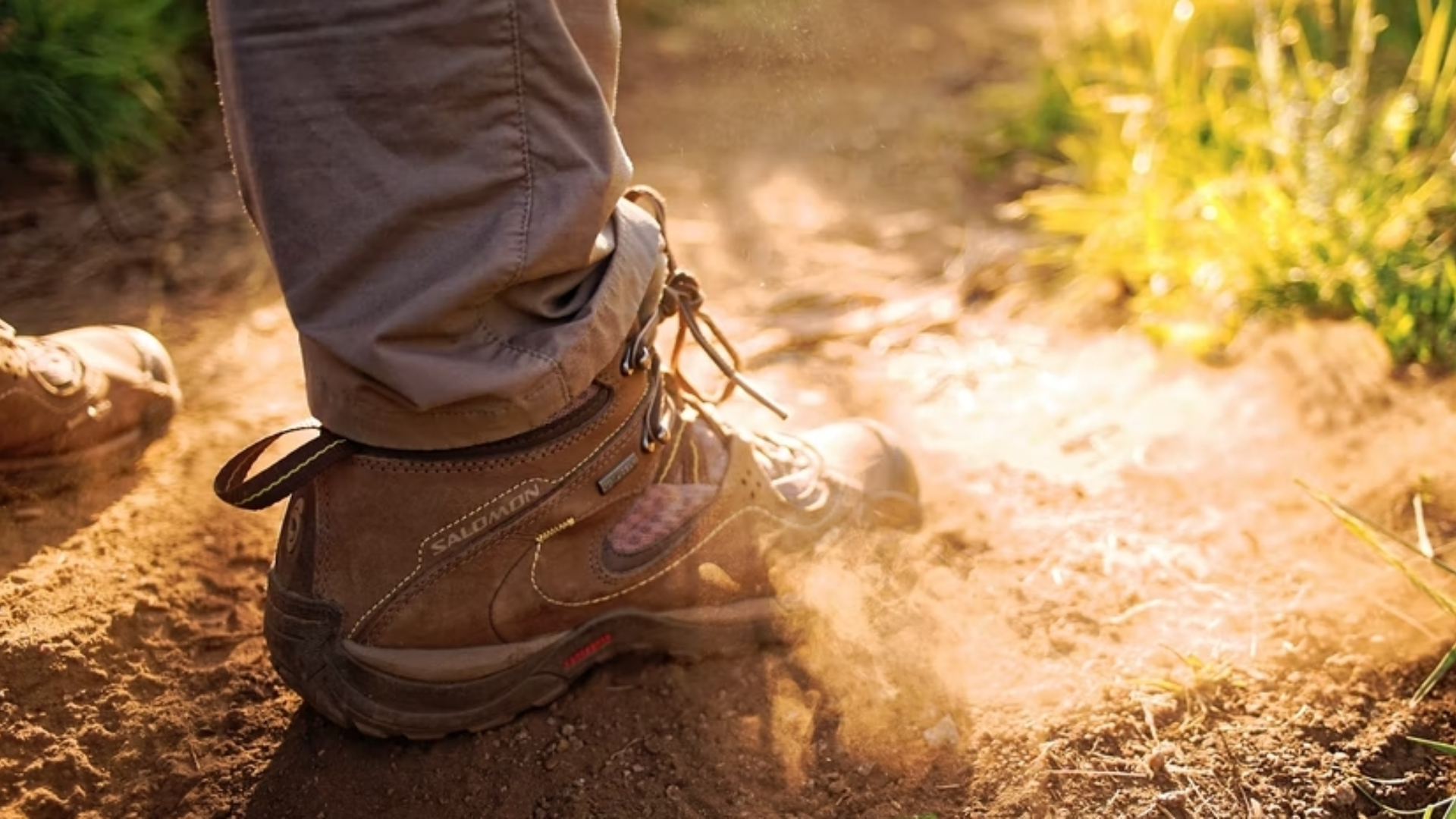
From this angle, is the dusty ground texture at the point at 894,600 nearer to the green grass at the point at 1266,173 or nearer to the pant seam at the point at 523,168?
the green grass at the point at 1266,173

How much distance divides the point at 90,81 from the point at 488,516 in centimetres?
181

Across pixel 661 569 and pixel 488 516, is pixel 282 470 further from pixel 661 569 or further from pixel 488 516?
pixel 661 569

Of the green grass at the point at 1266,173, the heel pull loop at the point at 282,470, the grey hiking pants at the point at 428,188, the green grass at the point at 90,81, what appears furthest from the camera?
the green grass at the point at 90,81

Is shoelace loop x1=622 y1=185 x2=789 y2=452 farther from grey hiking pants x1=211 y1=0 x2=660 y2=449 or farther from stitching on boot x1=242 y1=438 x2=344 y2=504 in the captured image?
stitching on boot x1=242 y1=438 x2=344 y2=504

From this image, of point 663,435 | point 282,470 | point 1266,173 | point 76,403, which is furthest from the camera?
point 1266,173

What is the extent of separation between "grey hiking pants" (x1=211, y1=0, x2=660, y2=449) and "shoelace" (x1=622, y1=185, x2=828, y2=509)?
0.18 m

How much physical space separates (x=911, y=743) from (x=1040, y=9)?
13.0 feet

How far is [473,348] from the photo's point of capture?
3.84 feet

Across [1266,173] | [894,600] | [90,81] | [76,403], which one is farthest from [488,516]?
[1266,173]

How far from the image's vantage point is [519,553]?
134cm

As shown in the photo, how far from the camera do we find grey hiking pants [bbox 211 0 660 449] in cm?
104

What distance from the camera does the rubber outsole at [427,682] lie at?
1313 mm

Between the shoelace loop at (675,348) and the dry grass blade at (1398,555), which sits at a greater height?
the shoelace loop at (675,348)

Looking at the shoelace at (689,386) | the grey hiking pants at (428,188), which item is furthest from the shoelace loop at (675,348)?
the grey hiking pants at (428,188)
